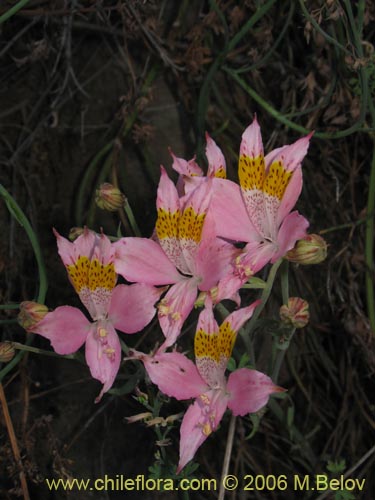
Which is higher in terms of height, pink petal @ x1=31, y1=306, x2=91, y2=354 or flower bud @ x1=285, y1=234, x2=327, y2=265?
flower bud @ x1=285, y1=234, x2=327, y2=265


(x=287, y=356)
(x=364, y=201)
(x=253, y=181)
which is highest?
(x=253, y=181)

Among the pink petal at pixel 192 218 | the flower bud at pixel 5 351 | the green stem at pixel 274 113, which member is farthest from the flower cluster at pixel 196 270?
the green stem at pixel 274 113

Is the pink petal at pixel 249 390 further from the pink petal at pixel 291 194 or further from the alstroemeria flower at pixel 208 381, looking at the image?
the pink petal at pixel 291 194

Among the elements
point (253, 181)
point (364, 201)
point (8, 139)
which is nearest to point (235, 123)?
point (364, 201)

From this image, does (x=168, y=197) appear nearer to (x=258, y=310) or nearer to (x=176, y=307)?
(x=176, y=307)

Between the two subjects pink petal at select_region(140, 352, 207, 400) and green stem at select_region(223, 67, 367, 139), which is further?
green stem at select_region(223, 67, 367, 139)

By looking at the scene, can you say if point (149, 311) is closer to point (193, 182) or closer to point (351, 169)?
A: point (193, 182)

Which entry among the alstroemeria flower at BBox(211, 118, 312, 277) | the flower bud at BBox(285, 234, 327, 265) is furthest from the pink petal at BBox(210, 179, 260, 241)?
the flower bud at BBox(285, 234, 327, 265)

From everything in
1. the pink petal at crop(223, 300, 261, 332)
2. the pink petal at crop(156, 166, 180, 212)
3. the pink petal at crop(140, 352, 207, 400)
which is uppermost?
the pink petal at crop(156, 166, 180, 212)

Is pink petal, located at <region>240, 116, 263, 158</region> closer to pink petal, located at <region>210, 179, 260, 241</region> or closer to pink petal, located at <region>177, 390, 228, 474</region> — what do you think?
pink petal, located at <region>210, 179, 260, 241</region>
